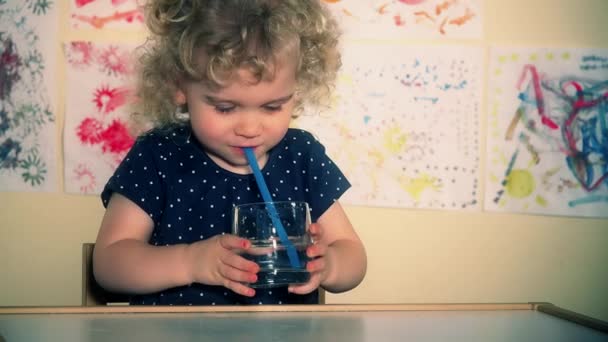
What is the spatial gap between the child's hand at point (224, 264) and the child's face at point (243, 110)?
6.8 inches

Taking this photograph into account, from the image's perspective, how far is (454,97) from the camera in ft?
5.20

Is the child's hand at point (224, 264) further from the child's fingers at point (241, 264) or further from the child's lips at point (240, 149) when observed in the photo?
the child's lips at point (240, 149)

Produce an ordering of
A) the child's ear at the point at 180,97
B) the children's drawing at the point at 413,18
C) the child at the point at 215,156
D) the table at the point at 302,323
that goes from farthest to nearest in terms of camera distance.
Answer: the children's drawing at the point at 413,18 < the child's ear at the point at 180,97 < the child at the point at 215,156 < the table at the point at 302,323

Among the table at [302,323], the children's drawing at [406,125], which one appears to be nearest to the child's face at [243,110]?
the table at [302,323]

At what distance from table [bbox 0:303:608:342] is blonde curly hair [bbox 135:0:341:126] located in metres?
0.35

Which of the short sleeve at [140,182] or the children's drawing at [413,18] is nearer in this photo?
the short sleeve at [140,182]

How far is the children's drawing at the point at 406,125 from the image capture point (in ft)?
A: 5.18

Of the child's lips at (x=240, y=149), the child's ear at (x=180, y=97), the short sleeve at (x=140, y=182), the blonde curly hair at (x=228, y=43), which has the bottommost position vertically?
the short sleeve at (x=140, y=182)

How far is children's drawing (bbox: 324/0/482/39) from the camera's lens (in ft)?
5.13

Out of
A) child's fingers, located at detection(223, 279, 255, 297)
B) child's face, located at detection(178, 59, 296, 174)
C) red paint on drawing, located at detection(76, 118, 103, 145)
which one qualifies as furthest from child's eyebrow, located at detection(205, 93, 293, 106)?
red paint on drawing, located at detection(76, 118, 103, 145)

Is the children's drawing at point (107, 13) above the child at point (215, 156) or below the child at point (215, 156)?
above

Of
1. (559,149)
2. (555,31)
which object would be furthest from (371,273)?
(555,31)

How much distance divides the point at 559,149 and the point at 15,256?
130 centimetres

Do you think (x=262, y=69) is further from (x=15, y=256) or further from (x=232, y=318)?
(x=15, y=256)
